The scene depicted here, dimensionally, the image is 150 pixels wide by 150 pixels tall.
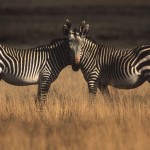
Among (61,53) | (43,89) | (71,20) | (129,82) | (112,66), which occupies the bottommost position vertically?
(43,89)

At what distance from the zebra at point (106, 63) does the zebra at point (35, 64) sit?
322 mm

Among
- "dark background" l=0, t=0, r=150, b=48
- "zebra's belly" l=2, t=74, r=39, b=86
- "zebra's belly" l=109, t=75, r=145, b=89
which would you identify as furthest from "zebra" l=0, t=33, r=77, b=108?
"dark background" l=0, t=0, r=150, b=48

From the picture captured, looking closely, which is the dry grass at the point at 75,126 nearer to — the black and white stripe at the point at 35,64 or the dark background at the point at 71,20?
the black and white stripe at the point at 35,64

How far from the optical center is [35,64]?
38.6 ft

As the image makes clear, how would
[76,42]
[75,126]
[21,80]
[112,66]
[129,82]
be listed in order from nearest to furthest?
[75,126] → [76,42] → [21,80] → [129,82] → [112,66]

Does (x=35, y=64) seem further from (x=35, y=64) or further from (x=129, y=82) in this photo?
(x=129, y=82)

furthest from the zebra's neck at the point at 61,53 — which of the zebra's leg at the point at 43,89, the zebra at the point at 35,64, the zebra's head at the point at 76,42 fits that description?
the zebra's leg at the point at 43,89

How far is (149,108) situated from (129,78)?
1.97 m

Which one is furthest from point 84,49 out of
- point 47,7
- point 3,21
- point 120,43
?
point 47,7

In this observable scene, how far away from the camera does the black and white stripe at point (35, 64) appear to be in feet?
38.2

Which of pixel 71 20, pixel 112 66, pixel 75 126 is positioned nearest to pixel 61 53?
pixel 112 66

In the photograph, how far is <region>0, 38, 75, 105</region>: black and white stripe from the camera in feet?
38.2

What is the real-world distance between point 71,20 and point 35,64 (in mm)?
33495

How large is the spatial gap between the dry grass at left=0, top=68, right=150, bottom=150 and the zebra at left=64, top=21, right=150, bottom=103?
0.64 m
